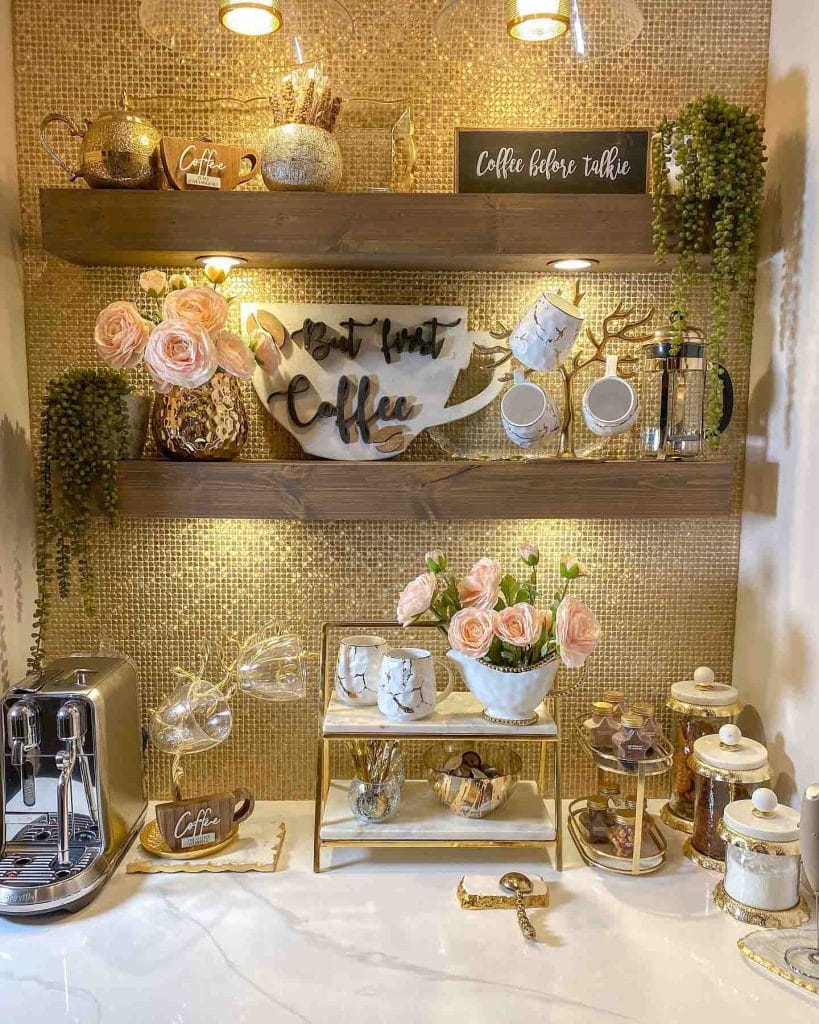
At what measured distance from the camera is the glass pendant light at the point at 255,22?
Answer: 110 centimetres

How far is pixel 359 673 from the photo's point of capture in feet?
4.45

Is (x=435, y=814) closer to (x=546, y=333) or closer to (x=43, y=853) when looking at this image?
(x=43, y=853)

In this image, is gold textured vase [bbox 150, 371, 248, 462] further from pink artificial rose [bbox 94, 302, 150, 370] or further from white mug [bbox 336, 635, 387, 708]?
white mug [bbox 336, 635, 387, 708]

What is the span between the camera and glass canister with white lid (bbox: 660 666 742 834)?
55.4 inches

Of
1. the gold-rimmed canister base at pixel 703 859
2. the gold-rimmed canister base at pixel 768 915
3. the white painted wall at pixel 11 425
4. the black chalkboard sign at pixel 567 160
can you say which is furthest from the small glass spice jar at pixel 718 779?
the white painted wall at pixel 11 425

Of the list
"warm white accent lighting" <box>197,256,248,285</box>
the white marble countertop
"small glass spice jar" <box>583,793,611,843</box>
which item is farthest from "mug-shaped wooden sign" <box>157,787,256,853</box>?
"warm white accent lighting" <box>197,256,248,285</box>

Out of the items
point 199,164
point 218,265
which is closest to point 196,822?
point 218,265

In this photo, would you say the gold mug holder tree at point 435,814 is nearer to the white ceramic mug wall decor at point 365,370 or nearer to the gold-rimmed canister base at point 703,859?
the gold-rimmed canister base at point 703,859

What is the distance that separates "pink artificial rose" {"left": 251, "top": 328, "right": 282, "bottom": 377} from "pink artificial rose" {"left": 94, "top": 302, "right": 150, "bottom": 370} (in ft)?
0.63

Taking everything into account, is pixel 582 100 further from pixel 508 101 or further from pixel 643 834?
Answer: pixel 643 834

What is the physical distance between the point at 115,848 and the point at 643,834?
0.88 m

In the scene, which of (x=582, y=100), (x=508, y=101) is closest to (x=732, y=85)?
(x=582, y=100)

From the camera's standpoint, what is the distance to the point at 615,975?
106 centimetres

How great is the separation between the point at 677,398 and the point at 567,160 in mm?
436
